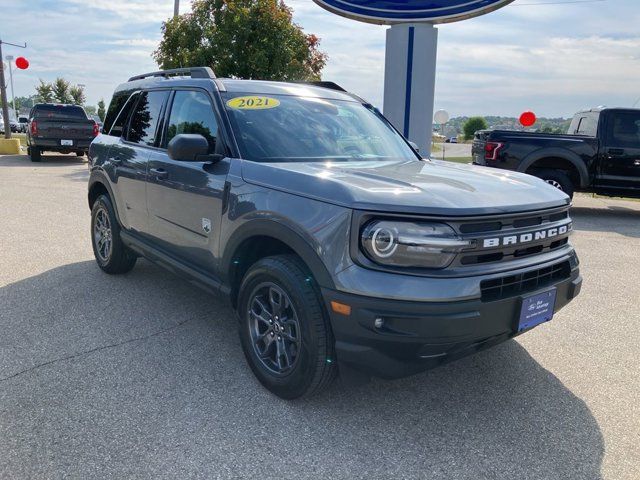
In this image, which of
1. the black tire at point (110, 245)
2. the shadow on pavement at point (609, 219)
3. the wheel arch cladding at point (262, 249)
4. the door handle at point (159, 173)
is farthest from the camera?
the shadow on pavement at point (609, 219)

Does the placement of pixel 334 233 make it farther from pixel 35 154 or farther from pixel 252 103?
pixel 35 154

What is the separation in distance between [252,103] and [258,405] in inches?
78.1

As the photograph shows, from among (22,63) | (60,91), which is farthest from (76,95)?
(22,63)

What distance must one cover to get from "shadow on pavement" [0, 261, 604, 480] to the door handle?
116 centimetres

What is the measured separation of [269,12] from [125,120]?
11.5m

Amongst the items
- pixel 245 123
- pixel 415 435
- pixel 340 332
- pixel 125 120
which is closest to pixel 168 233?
pixel 245 123

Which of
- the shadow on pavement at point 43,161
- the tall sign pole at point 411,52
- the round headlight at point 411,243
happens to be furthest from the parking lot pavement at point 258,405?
the shadow on pavement at point 43,161

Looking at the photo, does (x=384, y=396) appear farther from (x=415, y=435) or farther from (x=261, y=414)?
(x=261, y=414)

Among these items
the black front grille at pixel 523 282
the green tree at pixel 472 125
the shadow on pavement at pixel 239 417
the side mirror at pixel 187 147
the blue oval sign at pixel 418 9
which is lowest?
the shadow on pavement at pixel 239 417

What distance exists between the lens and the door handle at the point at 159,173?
3.95 m

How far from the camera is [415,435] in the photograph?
2.75 meters

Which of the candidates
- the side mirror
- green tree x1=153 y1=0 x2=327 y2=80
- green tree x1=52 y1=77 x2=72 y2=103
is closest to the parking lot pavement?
the side mirror

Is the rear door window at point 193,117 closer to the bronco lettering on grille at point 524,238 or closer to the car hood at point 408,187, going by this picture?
the car hood at point 408,187

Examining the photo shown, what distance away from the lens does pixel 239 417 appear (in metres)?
2.86
